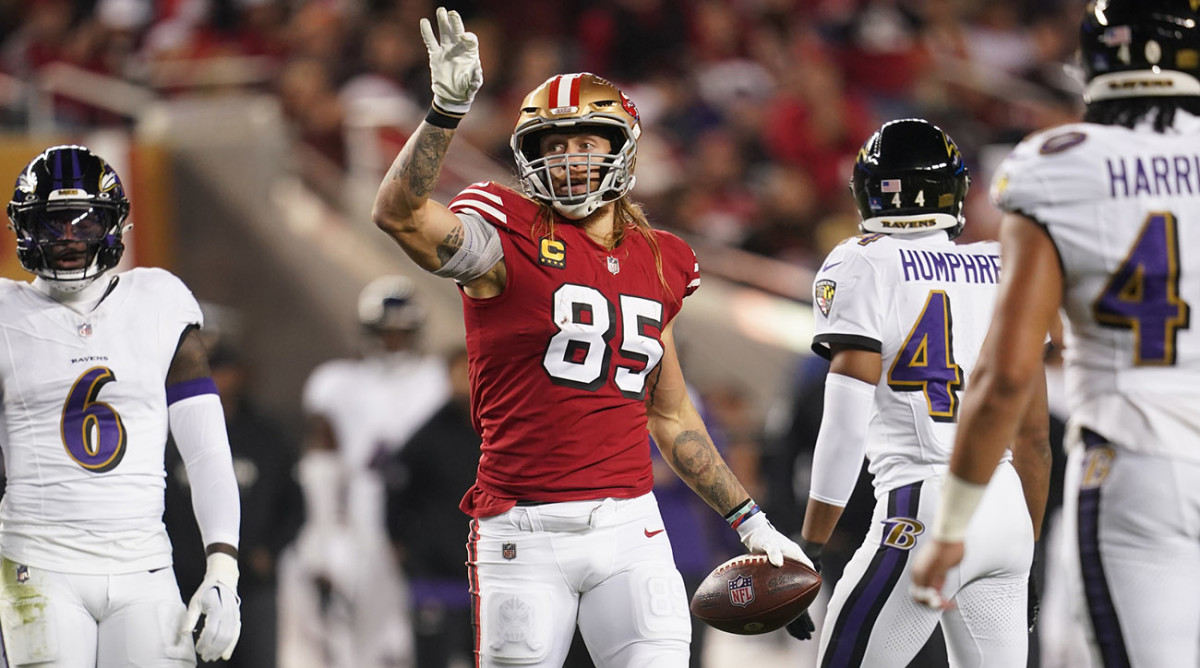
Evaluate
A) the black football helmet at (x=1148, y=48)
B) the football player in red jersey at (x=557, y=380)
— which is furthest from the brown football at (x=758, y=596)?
the black football helmet at (x=1148, y=48)

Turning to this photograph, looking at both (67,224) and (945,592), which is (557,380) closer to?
(945,592)

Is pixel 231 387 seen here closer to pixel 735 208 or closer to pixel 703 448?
pixel 703 448

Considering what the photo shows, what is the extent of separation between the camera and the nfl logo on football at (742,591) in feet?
12.4

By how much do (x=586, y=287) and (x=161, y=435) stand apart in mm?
1199

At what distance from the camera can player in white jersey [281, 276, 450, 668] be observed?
7.39 meters

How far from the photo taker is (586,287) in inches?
143

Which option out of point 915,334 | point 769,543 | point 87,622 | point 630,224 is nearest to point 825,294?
point 915,334

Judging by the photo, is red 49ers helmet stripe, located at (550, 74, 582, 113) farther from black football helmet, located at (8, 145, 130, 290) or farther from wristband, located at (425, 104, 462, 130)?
black football helmet, located at (8, 145, 130, 290)

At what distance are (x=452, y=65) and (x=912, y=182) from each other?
4.40ft

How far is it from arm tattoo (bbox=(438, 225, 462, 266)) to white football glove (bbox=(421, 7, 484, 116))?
280 millimetres

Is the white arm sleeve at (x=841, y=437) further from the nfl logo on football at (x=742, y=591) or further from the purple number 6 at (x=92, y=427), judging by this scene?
the purple number 6 at (x=92, y=427)

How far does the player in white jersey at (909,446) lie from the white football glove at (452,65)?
1.14m

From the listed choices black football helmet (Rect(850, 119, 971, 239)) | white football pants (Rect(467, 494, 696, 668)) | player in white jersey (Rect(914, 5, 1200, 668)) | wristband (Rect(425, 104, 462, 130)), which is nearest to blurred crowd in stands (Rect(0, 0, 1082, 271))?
black football helmet (Rect(850, 119, 971, 239))

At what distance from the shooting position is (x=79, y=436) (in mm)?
3766
